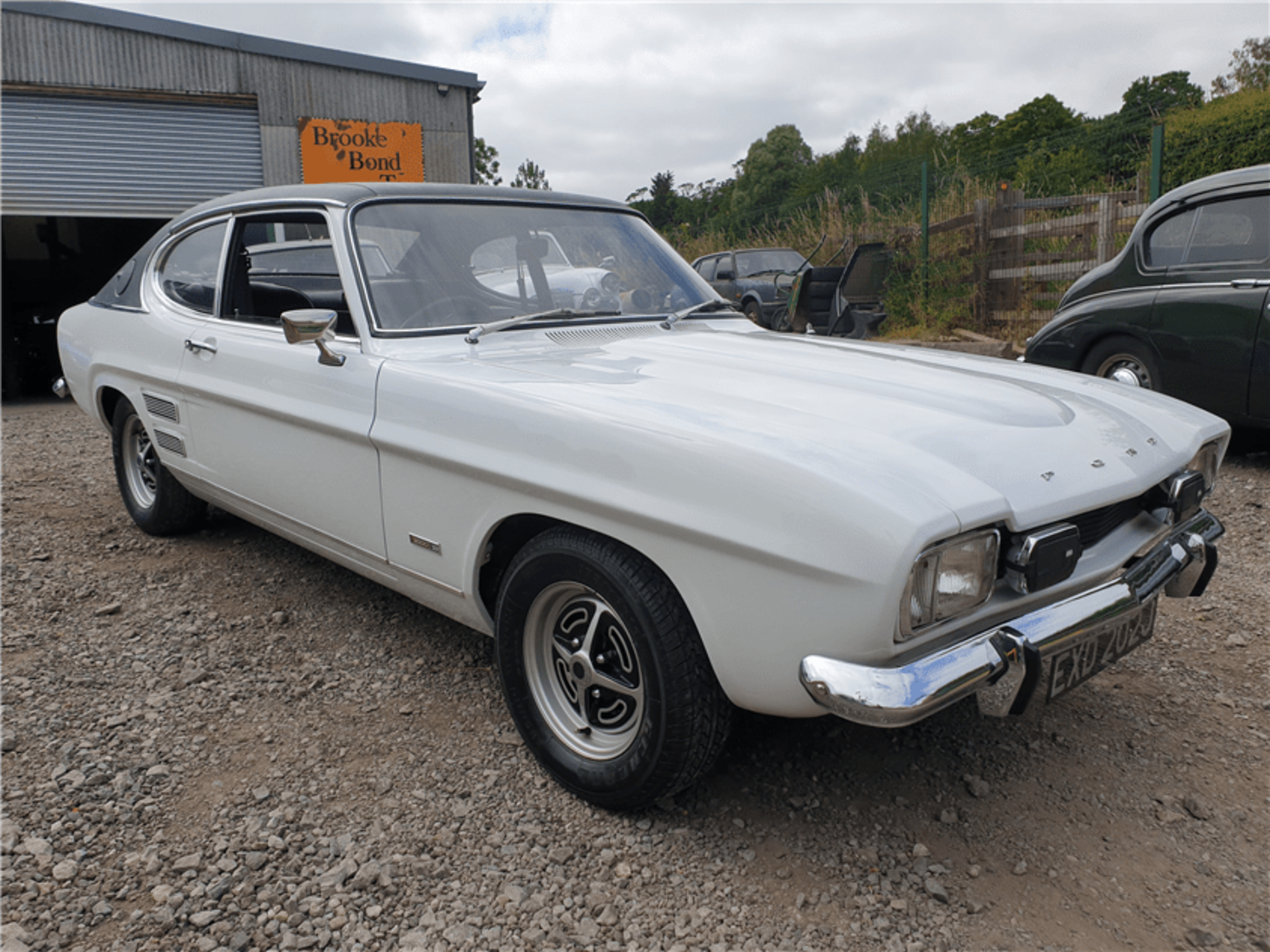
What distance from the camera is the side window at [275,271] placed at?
328 centimetres

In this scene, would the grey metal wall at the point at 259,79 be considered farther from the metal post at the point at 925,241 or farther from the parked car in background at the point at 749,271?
the metal post at the point at 925,241

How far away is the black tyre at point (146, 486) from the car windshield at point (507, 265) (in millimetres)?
1902

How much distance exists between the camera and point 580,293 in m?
3.19

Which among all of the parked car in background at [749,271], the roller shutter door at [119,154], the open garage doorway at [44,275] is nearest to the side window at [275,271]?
the roller shutter door at [119,154]

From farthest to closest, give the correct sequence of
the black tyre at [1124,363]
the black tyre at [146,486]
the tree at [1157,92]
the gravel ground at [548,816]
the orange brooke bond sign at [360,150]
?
1. the tree at [1157,92]
2. the orange brooke bond sign at [360,150]
3. the black tyre at [1124,363]
4. the black tyre at [146,486]
5. the gravel ground at [548,816]

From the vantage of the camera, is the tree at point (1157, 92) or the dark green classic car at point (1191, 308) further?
the tree at point (1157, 92)

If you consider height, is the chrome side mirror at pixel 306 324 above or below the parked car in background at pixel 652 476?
above

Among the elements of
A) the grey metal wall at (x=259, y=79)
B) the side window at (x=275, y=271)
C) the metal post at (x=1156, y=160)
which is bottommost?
the side window at (x=275, y=271)

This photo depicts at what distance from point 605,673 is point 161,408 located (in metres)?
2.57

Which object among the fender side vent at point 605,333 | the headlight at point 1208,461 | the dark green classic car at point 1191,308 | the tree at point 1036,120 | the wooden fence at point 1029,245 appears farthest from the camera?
the tree at point 1036,120

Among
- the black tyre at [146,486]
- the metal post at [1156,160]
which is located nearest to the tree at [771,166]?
the metal post at [1156,160]

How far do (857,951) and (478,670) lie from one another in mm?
1560

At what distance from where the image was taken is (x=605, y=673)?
2.23 meters

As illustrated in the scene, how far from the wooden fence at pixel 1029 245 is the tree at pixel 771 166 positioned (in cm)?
3871
